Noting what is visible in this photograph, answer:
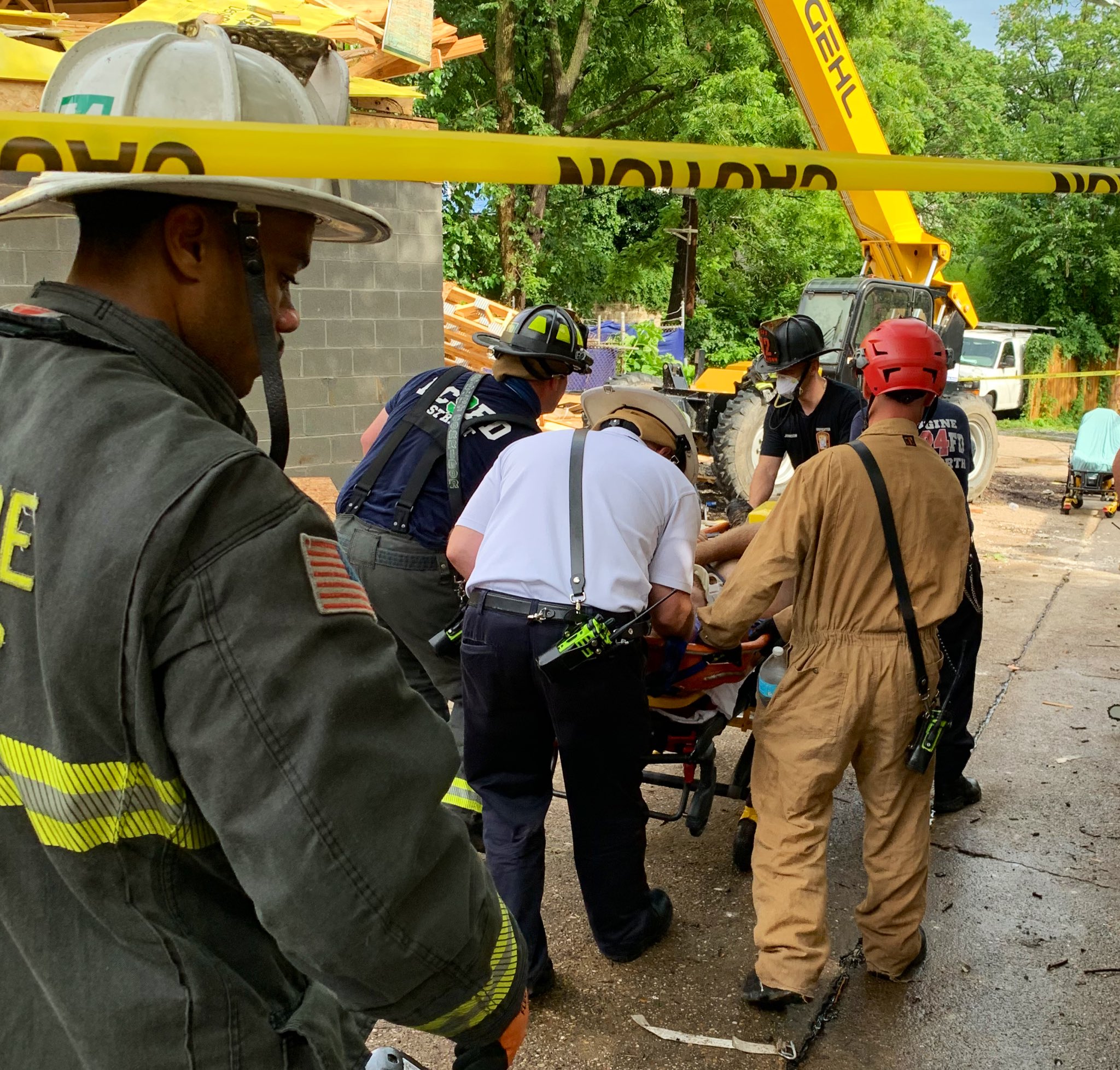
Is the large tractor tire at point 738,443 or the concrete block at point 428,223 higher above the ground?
the concrete block at point 428,223

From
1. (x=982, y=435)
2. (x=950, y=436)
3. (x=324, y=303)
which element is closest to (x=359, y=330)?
(x=324, y=303)

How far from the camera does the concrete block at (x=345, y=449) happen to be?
8.98m

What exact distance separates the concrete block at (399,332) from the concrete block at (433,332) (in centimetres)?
5

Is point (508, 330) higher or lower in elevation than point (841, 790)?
higher

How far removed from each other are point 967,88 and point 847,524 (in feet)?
119

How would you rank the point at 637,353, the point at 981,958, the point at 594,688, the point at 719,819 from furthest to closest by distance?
the point at 637,353, the point at 719,819, the point at 981,958, the point at 594,688

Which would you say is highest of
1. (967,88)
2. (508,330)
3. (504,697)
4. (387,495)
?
(967,88)

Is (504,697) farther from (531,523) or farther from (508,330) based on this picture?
(508,330)

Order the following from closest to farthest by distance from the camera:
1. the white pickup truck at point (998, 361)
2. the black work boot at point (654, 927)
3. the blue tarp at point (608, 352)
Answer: the black work boot at point (654, 927), the blue tarp at point (608, 352), the white pickup truck at point (998, 361)

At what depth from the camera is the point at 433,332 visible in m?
9.60

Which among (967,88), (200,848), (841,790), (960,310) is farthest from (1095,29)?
(200,848)

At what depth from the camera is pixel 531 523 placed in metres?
3.30

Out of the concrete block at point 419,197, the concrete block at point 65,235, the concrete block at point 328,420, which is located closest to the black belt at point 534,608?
the concrete block at point 65,235

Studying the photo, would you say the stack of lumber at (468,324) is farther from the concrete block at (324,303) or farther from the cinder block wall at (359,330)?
the concrete block at (324,303)
